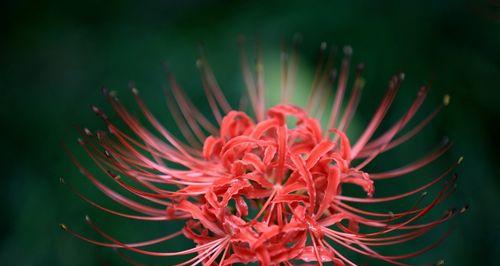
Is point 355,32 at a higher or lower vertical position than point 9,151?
higher

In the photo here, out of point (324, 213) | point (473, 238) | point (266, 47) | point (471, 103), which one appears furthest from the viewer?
point (266, 47)

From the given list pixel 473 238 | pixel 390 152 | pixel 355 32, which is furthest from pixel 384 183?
pixel 355 32

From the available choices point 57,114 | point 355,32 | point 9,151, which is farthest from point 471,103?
A: point 9,151

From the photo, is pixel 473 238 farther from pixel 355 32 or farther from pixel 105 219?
pixel 105 219

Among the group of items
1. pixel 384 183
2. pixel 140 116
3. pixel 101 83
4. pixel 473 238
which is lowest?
pixel 473 238

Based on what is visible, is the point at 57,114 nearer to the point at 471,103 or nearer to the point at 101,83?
the point at 101,83

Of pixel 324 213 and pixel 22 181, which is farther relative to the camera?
pixel 22 181

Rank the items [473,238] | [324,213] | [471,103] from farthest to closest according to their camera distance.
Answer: [471,103] < [473,238] < [324,213]
